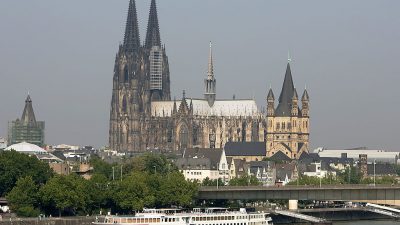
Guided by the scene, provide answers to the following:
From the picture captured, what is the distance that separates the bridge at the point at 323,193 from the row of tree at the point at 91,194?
13.0 feet

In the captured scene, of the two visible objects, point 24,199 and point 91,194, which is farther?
point 91,194

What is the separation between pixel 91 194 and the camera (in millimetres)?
111375

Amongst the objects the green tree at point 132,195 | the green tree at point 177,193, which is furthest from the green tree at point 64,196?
the green tree at point 177,193

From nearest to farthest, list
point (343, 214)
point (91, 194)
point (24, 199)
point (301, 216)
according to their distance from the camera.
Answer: point (24, 199), point (91, 194), point (301, 216), point (343, 214)

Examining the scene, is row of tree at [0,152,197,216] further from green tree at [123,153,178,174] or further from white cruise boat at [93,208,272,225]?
green tree at [123,153,178,174]

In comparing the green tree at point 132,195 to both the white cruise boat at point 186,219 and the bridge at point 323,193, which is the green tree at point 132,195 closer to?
the bridge at point 323,193

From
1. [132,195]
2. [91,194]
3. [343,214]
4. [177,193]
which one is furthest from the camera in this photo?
[343,214]

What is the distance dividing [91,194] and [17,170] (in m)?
10.8

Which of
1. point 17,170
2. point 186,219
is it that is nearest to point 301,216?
point 186,219

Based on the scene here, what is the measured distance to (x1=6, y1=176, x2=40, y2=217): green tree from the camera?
10700cm

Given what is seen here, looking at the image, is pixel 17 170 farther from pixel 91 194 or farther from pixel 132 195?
pixel 132 195

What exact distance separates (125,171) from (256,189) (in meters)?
44.9

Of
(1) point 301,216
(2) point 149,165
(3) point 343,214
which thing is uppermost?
(2) point 149,165

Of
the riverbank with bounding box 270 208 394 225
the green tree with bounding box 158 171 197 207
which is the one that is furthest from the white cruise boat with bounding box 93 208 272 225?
the riverbank with bounding box 270 208 394 225
